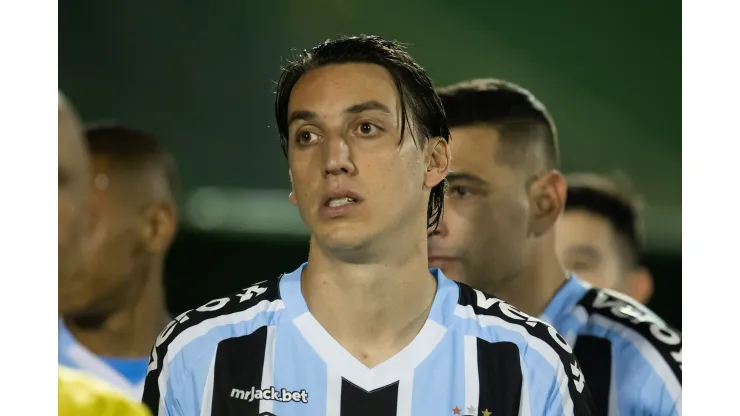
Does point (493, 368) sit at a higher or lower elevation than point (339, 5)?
lower

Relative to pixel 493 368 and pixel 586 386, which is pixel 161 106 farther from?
pixel 586 386

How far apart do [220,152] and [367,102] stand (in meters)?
0.44

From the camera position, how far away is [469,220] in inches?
83.7

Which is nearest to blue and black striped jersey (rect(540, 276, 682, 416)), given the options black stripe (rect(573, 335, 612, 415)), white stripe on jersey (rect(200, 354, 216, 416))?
black stripe (rect(573, 335, 612, 415))

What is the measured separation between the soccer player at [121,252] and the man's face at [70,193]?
0.10ft

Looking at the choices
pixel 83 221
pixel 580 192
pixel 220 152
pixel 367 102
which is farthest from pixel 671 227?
pixel 83 221

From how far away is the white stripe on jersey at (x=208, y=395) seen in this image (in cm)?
190

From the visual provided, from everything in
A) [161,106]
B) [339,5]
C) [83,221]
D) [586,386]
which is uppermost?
Result: [339,5]

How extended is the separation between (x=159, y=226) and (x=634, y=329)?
1.19m

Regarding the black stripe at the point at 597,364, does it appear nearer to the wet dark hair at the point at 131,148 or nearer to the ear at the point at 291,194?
the ear at the point at 291,194

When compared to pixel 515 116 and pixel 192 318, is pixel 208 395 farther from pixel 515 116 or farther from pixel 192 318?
pixel 515 116

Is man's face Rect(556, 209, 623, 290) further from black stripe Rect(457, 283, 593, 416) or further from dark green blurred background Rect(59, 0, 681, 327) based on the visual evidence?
black stripe Rect(457, 283, 593, 416)

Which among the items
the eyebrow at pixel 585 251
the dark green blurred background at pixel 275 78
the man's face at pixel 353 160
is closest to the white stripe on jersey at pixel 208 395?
the dark green blurred background at pixel 275 78

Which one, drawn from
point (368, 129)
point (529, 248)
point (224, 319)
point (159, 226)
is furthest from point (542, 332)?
point (159, 226)
